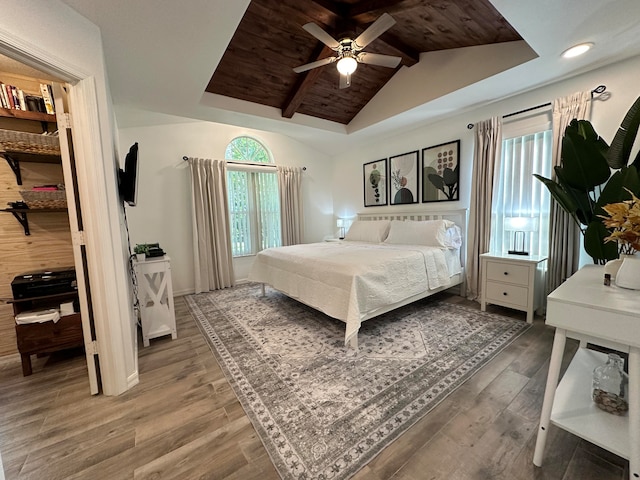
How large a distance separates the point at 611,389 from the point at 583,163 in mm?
1742

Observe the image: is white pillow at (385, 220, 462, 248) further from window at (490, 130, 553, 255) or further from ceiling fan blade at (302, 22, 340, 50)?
ceiling fan blade at (302, 22, 340, 50)

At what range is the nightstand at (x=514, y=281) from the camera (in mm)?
2641

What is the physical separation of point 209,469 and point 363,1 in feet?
11.9

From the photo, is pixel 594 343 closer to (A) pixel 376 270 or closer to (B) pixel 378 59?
(A) pixel 376 270

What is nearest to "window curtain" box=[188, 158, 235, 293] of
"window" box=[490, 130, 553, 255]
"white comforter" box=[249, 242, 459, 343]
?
"white comforter" box=[249, 242, 459, 343]

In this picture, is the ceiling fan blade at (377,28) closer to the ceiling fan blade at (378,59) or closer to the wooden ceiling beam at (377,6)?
the ceiling fan blade at (378,59)

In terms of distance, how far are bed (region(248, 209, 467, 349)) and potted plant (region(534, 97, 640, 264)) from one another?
1.28 metres

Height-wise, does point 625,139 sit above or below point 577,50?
below

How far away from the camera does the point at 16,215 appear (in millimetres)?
2197

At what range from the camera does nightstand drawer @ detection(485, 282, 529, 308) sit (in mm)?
2688

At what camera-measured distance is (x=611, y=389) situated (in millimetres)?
1246

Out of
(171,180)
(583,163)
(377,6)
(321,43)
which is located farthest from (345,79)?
(171,180)

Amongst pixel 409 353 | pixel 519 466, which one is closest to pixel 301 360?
pixel 409 353

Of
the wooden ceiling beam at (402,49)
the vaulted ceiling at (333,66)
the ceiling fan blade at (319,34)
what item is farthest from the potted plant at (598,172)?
the ceiling fan blade at (319,34)
